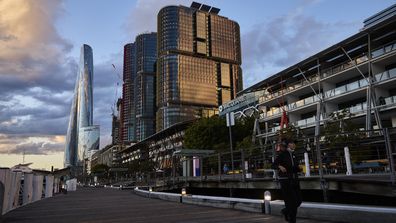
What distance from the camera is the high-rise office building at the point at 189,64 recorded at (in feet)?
579

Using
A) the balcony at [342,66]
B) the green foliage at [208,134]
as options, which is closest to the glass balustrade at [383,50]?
the balcony at [342,66]

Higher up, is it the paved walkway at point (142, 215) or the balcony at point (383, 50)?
the balcony at point (383, 50)

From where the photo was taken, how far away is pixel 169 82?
577ft

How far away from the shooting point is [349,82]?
47812 millimetres

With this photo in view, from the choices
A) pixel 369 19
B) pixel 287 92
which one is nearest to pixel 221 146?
pixel 287 92

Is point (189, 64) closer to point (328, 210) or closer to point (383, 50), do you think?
point (383, 50)

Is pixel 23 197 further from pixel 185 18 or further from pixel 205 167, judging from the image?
pixel 185 18

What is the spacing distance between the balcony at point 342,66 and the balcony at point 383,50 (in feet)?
3.97

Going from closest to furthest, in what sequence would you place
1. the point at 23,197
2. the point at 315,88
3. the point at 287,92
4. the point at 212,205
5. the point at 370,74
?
1. the point at 212,205
2. the point at 23,197
3. the point at 370,74
4. the point at 315,88
5. the point at 287,92

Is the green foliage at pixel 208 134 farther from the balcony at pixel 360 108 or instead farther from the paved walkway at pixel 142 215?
the paved walkway at pixel 142 215

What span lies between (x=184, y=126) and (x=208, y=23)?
311 ft

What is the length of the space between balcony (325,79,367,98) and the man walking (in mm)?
38832

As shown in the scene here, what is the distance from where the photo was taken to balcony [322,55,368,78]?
4247 centimetres

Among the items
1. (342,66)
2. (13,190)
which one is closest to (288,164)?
(13,190)
